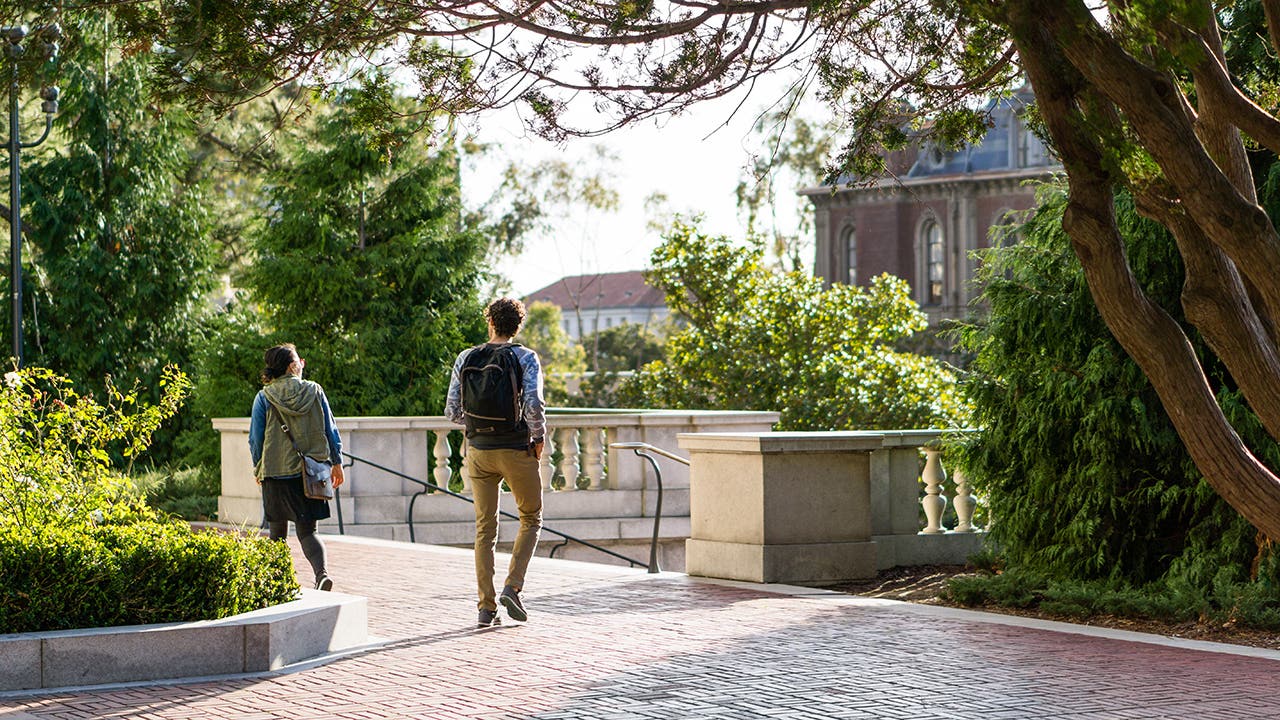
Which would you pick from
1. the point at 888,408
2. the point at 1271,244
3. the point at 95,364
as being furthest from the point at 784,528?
the point at 95,364

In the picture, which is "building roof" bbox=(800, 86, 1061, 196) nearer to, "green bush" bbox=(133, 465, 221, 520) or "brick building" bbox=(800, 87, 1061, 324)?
"brick building" bbox=(800, 87, 1061, 324)

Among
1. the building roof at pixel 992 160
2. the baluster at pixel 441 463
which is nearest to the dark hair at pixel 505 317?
the baluster at pixel 441 463

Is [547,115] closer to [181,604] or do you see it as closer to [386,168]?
[181,604]

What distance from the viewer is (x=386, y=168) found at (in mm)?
24594

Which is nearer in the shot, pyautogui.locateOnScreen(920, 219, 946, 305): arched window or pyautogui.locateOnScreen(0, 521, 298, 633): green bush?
pyautogui.locateOnScreen(0, 521, 298, 633): green bush

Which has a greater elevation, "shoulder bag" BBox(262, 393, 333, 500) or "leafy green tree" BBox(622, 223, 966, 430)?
"leafy green tree" BBox(622, 223, 966, 430)

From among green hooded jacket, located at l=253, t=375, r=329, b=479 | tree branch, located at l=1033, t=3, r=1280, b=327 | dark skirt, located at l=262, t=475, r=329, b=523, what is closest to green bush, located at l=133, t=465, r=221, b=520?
dark skirt, located at l=262, t=475, r=329, b=523

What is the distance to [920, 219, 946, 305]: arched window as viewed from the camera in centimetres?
6247

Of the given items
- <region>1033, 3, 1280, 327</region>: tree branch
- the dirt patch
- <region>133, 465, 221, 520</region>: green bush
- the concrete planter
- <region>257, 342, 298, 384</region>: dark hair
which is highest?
<region>1033, 3, 1280, 327</region>: tree branch

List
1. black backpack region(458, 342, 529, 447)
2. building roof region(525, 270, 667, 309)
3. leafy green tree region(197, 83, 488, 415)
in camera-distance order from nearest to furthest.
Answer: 1. black backpack region(458, 342, 529, 447)
2. leafy green tree region(197, 83, 488, 415)
3. building roof region(525, 270, 667, 309)

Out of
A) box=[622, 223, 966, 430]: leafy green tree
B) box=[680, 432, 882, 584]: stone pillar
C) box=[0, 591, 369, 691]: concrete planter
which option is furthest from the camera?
box=[622, 223, 966, 430]: leafy green tree

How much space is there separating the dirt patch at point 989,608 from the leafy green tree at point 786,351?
407 inches

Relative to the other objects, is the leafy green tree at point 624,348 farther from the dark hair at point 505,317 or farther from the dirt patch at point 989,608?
the dark hair at point 505,317

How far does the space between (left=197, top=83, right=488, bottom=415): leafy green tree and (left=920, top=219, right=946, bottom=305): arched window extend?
4011 centimetres
